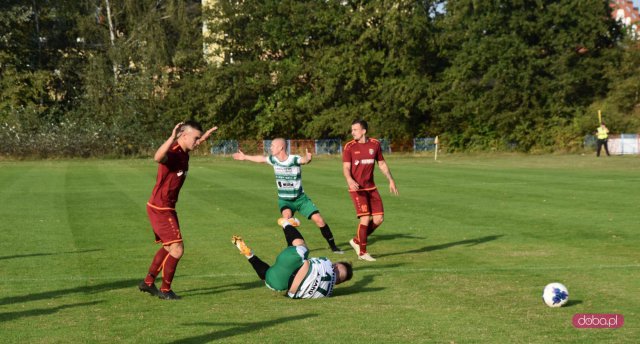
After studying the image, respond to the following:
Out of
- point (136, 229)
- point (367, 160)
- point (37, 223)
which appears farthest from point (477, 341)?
point (37, 223)

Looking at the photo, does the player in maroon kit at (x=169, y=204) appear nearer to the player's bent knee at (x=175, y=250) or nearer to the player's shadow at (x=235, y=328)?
the player's bent knee at (x=175, y=250)

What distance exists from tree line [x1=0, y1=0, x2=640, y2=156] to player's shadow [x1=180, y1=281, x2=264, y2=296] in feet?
172

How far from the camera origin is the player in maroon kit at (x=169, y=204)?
11.1 m

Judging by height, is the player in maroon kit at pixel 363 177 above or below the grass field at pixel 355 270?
above

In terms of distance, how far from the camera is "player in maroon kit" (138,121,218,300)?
11.1 m

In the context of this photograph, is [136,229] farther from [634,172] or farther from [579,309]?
[634,172]

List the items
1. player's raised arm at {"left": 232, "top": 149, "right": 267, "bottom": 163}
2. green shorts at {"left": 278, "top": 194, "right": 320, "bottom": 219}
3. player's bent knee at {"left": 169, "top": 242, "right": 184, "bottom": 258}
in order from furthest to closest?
green shorts at {"left": 278, "top": 194, "right": 320, "bottom": 219} → player's raised arm at {"left": 232, "top": 149, "right": 267, "bottom": 163} → player's bent knee at {"left": 169, "top": 242, "right": 184, "bottom": 258}

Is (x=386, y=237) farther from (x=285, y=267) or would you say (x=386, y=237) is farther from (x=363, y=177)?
(x=285, y=267)

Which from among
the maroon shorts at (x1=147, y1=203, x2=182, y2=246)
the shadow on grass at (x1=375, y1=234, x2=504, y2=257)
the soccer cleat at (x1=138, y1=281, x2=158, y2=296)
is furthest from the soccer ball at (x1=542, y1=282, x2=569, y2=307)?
the shadow on grass at (x1=375, y1=234, x2=504, y2=257)

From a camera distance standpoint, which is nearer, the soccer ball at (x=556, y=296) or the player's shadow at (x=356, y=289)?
the soccer ball at (x=556, y=296)

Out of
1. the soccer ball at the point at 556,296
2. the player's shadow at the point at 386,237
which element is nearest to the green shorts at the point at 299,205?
the player's shadow at the point at 386,237

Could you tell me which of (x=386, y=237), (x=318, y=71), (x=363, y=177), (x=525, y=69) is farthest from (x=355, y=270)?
(x=318, y=71)

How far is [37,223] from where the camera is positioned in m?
20.1

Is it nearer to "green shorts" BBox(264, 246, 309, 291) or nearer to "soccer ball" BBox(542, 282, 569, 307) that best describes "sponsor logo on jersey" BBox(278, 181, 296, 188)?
"green shorts" BBox(264, 246, 309, 291)
